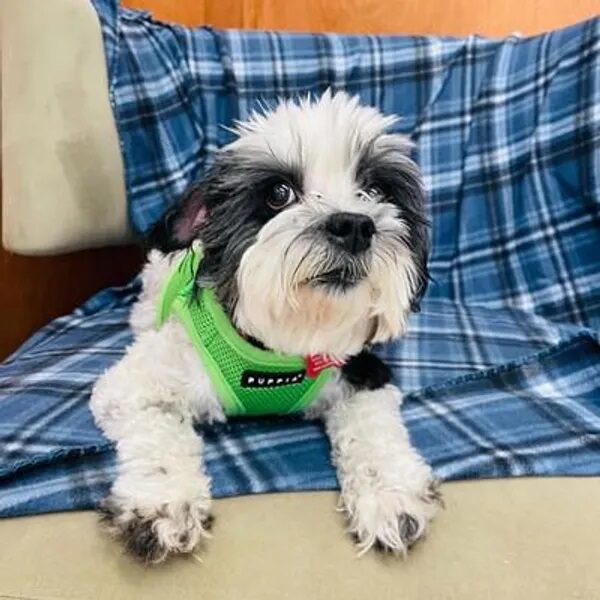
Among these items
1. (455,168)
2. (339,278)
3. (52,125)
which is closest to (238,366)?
(339,278)

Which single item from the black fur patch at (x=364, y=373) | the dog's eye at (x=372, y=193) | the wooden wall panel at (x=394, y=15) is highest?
the wooden wall panel at (x=394, y=15)

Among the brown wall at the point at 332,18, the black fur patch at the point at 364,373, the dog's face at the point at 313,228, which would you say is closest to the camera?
the dog's face at the point at 313,228

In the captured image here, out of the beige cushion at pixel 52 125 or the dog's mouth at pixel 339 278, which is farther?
the beige cushion at pixel 52 125

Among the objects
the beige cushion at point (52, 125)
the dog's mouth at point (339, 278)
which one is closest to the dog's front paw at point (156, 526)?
the dog's mouth at point (339, 278)

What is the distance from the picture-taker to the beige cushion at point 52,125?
6.10ft

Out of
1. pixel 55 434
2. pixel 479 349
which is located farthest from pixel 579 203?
pixel 55 434

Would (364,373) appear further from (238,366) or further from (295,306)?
(295,306)

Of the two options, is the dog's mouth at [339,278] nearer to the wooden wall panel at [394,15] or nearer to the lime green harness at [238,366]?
the lime green harness at [238,366]

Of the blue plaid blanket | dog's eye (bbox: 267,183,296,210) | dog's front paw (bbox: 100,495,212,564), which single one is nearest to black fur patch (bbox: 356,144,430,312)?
dog's eye (bbox: 267,183,296,210)

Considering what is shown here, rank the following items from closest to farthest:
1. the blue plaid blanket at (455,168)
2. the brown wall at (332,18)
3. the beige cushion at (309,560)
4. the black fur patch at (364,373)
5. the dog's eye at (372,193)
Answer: the beige cushion at (309,560), the dog's eye at (372,193), the black fur patch at (364,373), the blue plaid blanket at (455,168), the brown wall at (332,18)

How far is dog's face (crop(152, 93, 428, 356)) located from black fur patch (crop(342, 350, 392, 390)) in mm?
155

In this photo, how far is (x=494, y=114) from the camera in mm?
2125

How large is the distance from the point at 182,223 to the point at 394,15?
1.12 metres

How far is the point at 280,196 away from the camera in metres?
1.36
